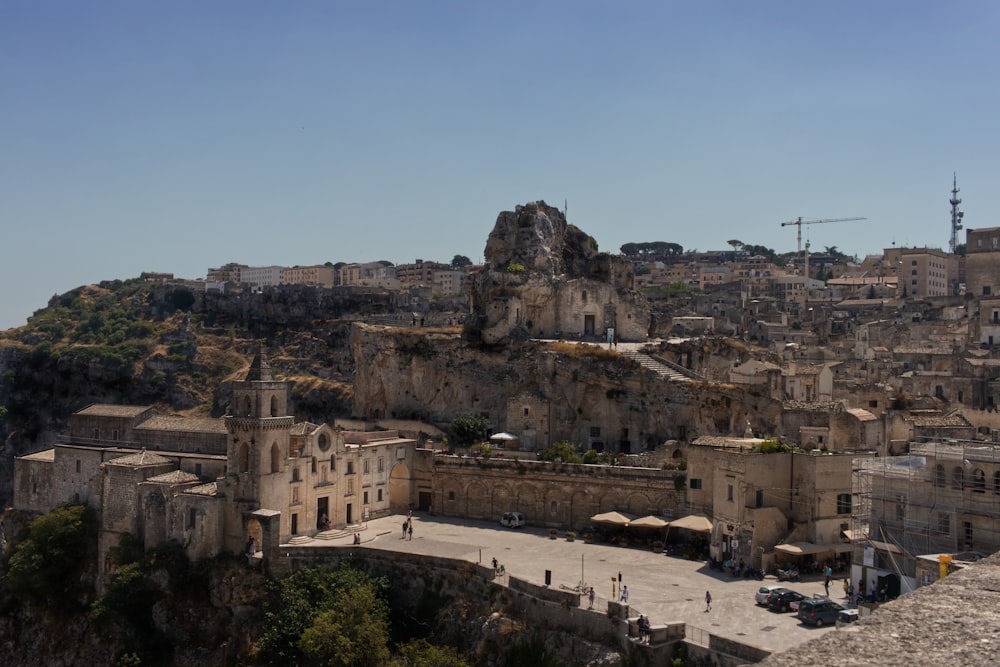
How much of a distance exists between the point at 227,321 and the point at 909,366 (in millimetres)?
81757

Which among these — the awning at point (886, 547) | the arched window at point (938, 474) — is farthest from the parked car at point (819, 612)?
the arched window at point (938, 474)

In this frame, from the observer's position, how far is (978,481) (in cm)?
3089

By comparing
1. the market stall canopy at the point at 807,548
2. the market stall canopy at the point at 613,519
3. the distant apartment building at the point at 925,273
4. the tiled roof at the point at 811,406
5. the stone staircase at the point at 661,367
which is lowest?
the market stall canopy at the point at 613,519

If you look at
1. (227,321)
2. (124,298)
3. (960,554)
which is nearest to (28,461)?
(960,554)

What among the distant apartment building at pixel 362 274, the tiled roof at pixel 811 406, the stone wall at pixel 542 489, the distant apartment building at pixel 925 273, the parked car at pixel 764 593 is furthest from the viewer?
the distant apartment building at pixel 362 274

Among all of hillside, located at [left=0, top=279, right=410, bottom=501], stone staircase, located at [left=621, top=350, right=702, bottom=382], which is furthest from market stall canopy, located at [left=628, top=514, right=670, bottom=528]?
hillside, located at [left=0, top=279, right=410, bottom=501]

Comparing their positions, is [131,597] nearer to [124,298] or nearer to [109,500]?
[109,500]

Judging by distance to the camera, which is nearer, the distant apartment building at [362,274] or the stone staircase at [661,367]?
the stone staircase at [661,367]

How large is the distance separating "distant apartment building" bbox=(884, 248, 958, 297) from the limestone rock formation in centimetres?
5440

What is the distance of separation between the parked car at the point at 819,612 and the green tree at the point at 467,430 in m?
29.1

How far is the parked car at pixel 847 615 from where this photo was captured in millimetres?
28797

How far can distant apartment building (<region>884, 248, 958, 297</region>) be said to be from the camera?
364ft

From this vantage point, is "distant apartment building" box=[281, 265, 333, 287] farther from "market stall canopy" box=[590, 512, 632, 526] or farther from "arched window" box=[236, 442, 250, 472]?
"market stall canopy" box=[590, 512, 632, 526]

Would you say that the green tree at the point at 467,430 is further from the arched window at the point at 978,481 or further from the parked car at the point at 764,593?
the arched window at the point at 978,481
